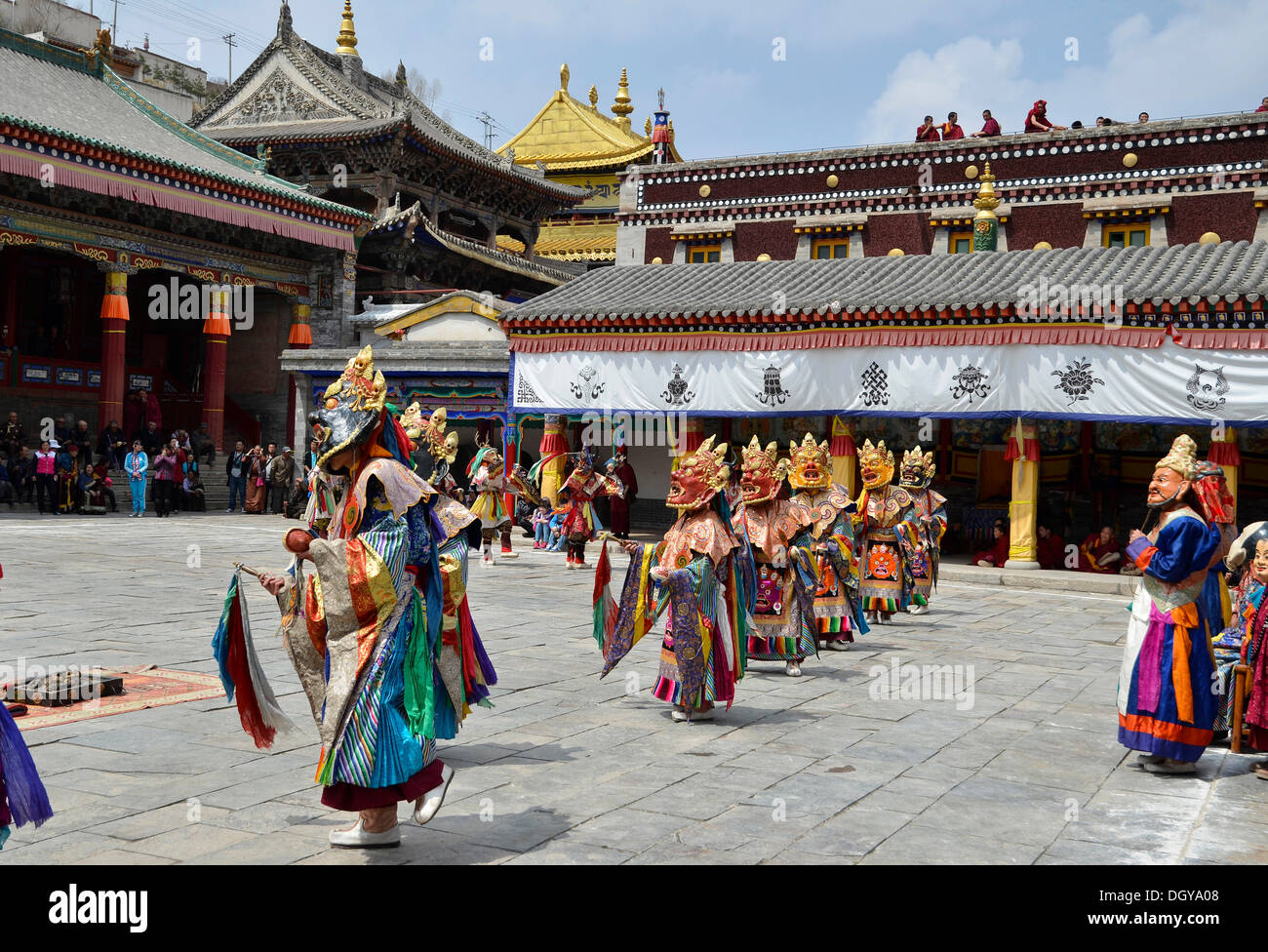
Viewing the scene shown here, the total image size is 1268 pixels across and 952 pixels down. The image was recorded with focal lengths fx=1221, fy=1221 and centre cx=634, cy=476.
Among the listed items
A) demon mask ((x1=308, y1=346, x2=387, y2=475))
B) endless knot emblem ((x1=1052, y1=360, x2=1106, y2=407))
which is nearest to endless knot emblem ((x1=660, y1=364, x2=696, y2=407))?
endless knot emblem ((x1=1052, y1=360, x2=1106, y2=407))

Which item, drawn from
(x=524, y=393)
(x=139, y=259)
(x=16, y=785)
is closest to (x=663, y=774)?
(x=16, y=785)

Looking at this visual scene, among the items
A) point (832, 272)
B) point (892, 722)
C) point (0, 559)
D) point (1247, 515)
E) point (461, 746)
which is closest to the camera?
point (461, 746)

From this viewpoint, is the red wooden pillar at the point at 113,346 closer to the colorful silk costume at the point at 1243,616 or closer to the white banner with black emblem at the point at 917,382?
the white banner with black emblem at the point at 917,382

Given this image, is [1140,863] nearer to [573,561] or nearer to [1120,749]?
[1120,749]

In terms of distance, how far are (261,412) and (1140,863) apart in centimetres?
2678

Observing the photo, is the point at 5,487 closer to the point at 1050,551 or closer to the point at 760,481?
the point at 760,481

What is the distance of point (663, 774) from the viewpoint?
579cm

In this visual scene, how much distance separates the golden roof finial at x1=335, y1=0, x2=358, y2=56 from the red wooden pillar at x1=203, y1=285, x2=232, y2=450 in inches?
460

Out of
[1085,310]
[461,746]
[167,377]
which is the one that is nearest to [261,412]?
[167,377]

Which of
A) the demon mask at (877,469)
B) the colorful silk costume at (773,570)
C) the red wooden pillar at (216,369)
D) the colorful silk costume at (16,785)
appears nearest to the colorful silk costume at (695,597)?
the colorful silk costume at (773,570)

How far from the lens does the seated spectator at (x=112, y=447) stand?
22.9m

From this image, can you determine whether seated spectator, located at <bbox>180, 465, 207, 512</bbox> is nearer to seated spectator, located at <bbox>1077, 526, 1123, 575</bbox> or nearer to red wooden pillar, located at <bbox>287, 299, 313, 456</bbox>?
red wooden pillar, located at <bbox>287, 299, 313, 456</bbox>

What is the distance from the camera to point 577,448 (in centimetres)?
2270

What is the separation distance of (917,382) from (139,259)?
15.8 m
